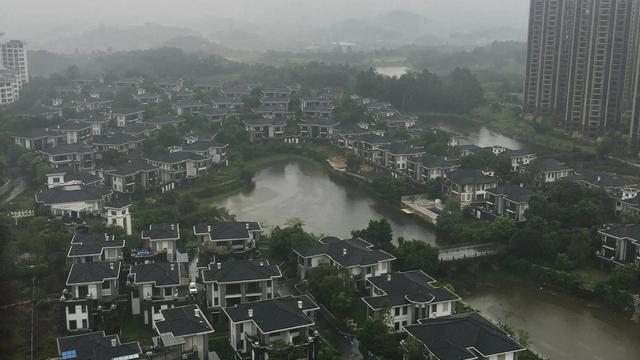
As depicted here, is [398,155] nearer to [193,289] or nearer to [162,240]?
[162,240]

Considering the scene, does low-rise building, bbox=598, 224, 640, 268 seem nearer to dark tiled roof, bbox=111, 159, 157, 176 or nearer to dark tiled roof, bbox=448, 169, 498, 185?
dark tiled roof, bbox=448, 169, 498, 185

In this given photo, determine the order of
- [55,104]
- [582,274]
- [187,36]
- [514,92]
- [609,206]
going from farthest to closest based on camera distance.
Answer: [187,36]
[514,92]
[55,104]
[609,206]
[582,274]

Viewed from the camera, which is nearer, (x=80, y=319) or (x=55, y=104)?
(x=80, y=319)

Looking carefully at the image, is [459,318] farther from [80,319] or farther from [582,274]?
[80,319]

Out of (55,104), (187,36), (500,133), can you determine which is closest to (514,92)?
(500,133)

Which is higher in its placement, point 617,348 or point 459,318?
point 459,318

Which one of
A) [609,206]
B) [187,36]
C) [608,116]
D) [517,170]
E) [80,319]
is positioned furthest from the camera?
[187,36]

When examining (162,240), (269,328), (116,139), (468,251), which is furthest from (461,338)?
(116,139)

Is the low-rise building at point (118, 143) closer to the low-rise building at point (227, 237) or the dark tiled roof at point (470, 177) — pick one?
the low-rise building at point (227, 237)
